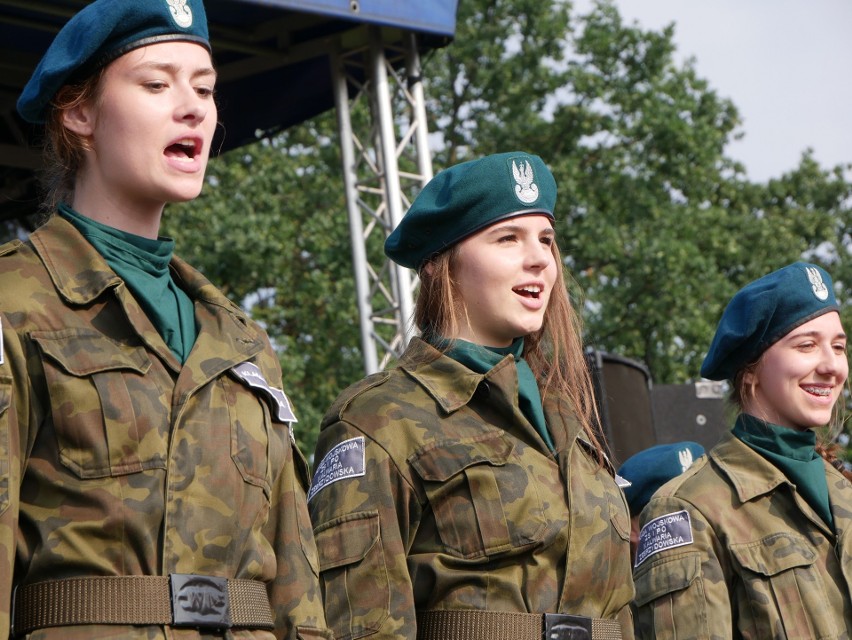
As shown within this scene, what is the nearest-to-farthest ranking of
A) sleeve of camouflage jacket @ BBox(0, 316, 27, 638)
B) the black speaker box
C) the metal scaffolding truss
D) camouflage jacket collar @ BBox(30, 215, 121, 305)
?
sleeve of camouflage jacket @ BBox(0, 316, 27, 638)
camouflage jacket collar @ BBox(30, 215, 121, 305)
the black speaker box
the metal scaffolding truss

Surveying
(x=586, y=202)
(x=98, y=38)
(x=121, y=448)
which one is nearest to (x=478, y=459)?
(x=121, y=448)

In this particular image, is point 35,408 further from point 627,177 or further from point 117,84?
point 627,177

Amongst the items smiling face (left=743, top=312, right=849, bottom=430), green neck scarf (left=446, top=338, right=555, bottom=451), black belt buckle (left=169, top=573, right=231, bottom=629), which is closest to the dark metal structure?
smiling face (left=743, top=312, right=849, bottom=430)

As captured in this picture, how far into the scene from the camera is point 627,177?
20875 millimetres

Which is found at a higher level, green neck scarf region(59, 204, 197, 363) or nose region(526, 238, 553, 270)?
nose region(526, 238, 553, 270)

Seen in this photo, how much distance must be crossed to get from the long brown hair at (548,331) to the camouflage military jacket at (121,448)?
2.99ft

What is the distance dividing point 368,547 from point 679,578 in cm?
126

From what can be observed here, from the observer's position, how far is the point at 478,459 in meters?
3.32

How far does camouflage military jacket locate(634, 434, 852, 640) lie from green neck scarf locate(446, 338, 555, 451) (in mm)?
886

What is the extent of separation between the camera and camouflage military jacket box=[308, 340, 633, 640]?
3.23 meters

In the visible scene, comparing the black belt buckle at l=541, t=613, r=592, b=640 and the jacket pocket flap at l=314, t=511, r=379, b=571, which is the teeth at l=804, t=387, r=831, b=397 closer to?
the black belt buckle at l=541, t=613, r=592, b=640

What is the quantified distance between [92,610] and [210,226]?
15.2 metres

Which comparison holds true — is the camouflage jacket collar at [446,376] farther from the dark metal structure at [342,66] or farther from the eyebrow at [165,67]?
the dark metal structure at [342,66]

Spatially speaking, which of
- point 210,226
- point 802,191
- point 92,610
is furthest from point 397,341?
point 802,191
